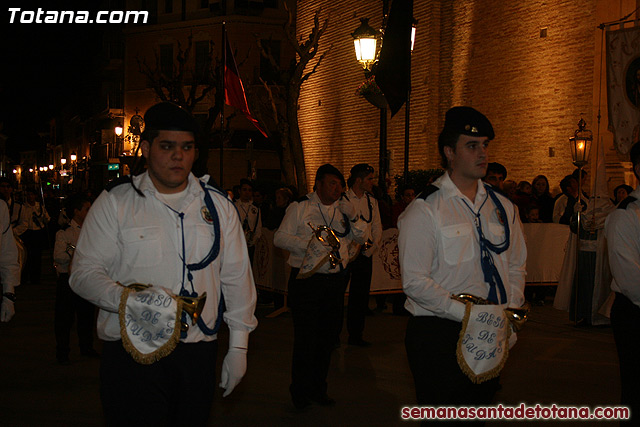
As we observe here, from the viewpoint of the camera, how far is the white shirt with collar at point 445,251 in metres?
3.99

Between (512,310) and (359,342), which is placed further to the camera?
(359,342)

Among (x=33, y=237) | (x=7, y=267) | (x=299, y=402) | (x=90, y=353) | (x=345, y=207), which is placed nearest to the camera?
(x=7, y=267)

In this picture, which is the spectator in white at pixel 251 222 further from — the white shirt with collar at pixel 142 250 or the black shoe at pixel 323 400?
the white shirt with collar at pixel 142 250

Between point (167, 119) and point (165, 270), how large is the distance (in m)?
0.75

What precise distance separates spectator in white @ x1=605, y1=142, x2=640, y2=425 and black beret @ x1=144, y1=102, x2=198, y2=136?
2695mm

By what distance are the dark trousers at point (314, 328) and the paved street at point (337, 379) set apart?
0.24m

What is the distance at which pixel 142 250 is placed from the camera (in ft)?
11.8

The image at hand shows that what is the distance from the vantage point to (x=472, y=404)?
161 inches

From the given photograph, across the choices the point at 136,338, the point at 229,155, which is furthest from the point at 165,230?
the point at 229,155

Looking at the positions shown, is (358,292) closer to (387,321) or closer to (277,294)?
(387,321)

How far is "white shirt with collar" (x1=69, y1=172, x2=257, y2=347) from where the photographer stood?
357 cm

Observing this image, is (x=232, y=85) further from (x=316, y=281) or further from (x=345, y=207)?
(x=316, y=281)

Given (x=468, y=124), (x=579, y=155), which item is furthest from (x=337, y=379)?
(x=579, y=155)

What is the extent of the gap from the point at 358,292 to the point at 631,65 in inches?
320
